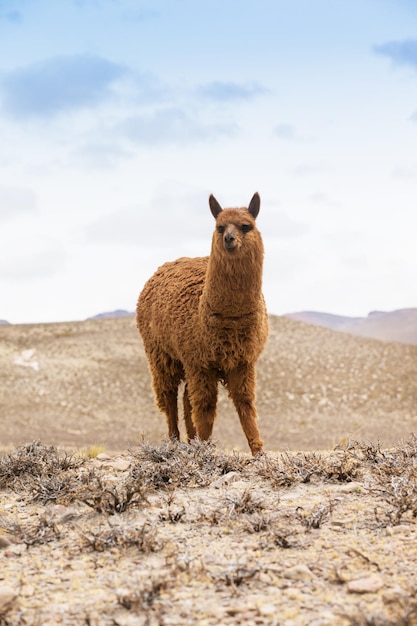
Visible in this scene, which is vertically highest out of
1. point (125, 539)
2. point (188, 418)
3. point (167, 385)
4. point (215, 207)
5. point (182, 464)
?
point (215, 207)

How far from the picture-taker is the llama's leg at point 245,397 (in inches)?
350

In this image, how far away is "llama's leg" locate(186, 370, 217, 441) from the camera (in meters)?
8.95

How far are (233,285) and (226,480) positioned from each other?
8.29 feet

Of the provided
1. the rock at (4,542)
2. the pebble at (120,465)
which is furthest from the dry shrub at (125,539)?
the pebble at (120,465)

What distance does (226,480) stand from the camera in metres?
6.91

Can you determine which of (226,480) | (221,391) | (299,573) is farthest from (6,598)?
(221,391)

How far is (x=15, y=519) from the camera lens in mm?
6250

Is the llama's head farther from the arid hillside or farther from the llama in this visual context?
the arid hillside

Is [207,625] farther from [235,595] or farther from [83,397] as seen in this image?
[83,397]

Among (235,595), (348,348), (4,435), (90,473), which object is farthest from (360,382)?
(235,595)

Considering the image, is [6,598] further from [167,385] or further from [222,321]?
[167,385]

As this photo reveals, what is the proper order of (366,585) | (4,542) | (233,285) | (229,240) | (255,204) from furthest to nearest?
(255,204) → (233,285) → (229,240) → (4,542) → (366,585)

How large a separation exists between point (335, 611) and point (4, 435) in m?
21.6

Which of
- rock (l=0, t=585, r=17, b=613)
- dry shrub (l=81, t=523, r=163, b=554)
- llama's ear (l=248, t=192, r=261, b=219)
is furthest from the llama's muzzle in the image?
rock (l=0, t=585, r=17, b=613)
